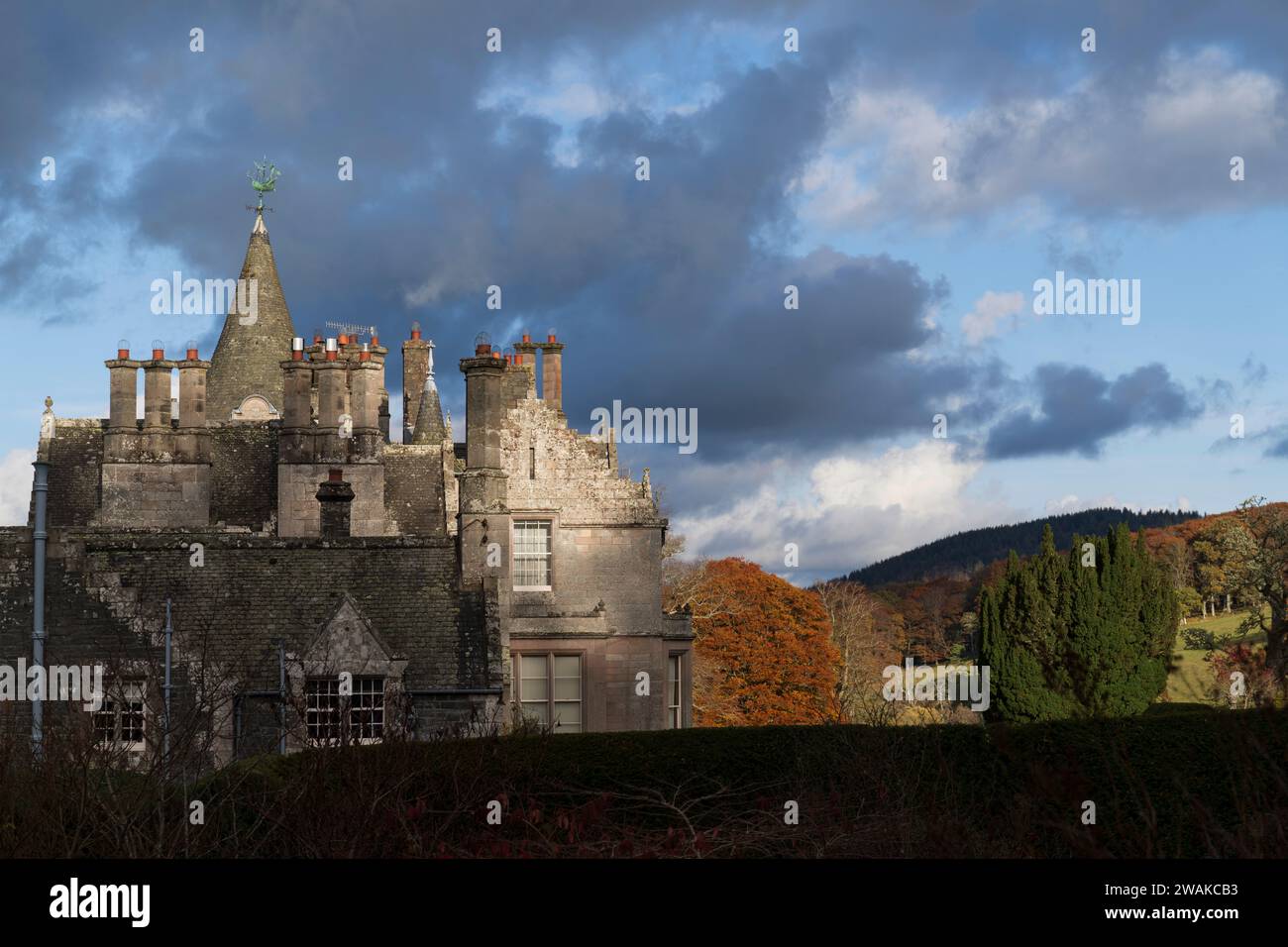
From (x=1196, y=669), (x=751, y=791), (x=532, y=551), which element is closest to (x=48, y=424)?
(x=532, y=551)

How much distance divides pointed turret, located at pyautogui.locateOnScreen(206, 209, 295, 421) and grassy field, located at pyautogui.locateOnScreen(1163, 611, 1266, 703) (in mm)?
30508

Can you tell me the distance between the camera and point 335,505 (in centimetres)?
3041

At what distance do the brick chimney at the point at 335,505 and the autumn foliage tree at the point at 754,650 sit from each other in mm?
29768

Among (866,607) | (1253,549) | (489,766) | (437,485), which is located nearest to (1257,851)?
(489,766)

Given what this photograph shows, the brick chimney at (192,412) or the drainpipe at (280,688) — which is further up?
the brick chimney at (192,412)

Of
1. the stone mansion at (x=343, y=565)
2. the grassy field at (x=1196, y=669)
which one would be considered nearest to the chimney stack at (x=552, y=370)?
the stone mansion at (x=343, y=565)

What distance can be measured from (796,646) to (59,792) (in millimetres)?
52390

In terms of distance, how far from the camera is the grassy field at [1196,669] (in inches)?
2028

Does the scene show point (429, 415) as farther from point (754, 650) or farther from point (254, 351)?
point (754, 650)

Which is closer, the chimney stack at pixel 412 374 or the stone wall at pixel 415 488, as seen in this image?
the stone wall at pixel 415 488

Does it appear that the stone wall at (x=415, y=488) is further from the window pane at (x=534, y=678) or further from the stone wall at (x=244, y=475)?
the window pane at (x=534, y=678)
